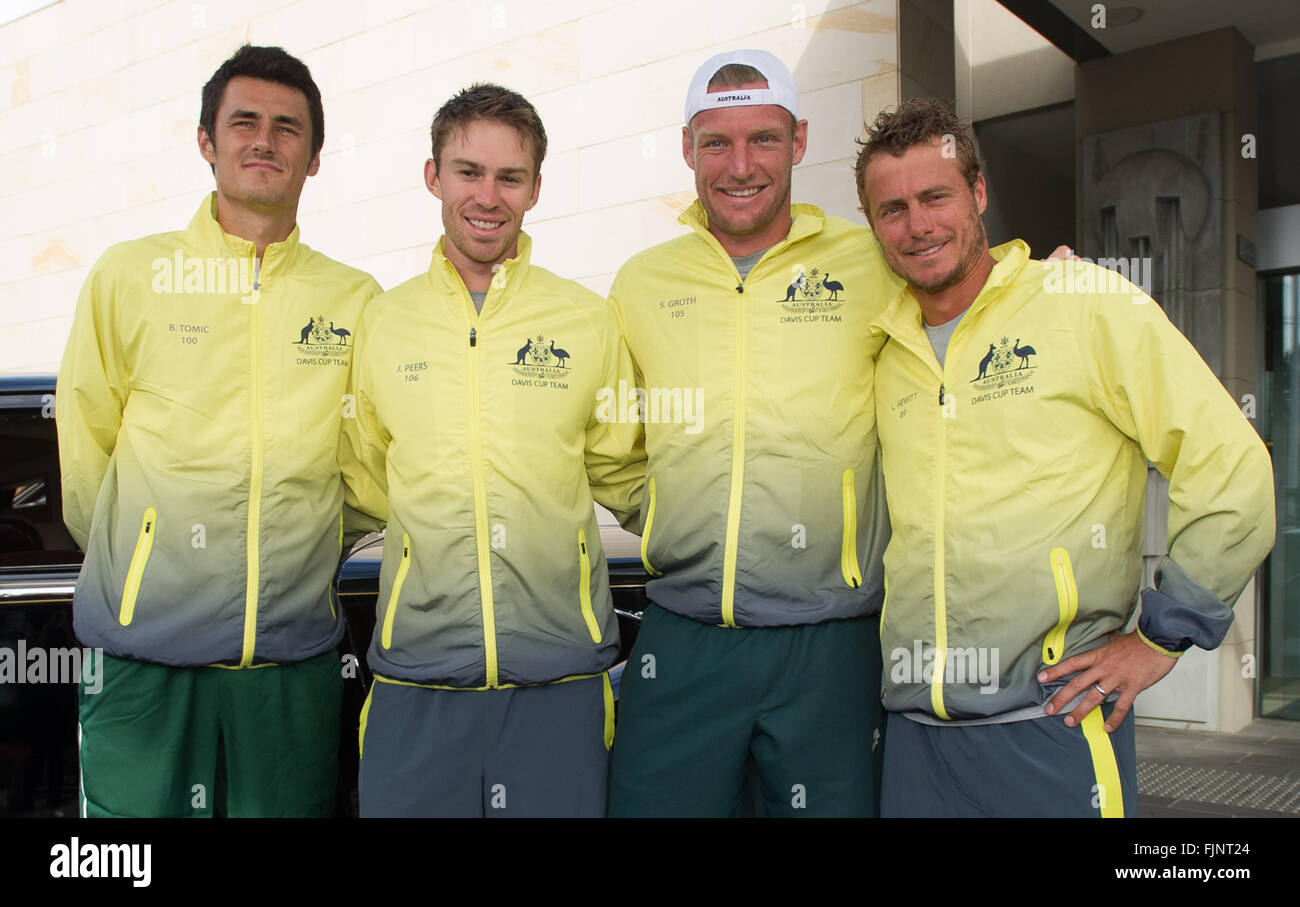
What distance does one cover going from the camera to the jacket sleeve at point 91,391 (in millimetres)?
2533

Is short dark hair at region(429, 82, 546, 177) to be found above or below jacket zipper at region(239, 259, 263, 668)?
above

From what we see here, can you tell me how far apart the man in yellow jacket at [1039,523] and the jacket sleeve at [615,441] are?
0.69 meters

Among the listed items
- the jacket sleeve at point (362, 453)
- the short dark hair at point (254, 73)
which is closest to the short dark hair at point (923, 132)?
the jacket sleeve at point (362, 453)

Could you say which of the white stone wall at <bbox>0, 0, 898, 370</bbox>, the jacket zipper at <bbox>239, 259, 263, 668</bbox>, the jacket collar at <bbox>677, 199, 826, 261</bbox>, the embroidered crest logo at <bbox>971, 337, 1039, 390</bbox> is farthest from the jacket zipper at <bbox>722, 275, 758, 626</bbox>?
the white stone wall at <bbox>0, 0, 898, 370</bbox>

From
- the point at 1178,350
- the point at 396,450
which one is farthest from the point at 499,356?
the point at 1178,350

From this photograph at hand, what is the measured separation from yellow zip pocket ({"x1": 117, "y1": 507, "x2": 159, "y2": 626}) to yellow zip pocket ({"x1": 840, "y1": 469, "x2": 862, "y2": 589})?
1563 millimetres

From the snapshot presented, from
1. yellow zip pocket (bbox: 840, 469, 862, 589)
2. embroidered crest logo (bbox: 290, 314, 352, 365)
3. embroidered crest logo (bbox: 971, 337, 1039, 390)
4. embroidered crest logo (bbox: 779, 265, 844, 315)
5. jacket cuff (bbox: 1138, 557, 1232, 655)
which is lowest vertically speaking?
jacket cuff (bbox: 1138, 557, 1232, 655)

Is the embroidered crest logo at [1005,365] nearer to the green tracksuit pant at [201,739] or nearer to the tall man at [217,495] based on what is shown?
the tall man at [217,495]

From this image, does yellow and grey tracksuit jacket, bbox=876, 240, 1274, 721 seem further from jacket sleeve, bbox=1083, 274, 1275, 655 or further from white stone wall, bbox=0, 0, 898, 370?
white stone wall, bbox=0, 0, 898, 370

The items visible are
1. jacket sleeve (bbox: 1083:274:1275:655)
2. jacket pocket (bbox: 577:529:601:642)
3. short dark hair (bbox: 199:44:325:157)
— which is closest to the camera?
jacket sleeve (bbox: 1083:274:1275:655)

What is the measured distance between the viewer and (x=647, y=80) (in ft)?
20.2

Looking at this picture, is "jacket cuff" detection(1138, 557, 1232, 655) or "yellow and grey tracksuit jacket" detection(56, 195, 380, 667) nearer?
"jacket cuff" detection(1138, 557, 1232, 655)

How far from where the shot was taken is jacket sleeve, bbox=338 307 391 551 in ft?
8.45

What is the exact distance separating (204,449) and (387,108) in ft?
17.8
